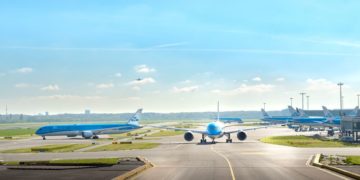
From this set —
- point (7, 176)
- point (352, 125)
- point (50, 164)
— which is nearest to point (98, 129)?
point (352, 125)

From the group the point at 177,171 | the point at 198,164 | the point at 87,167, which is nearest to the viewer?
the point at 177,171

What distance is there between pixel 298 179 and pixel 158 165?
15515 mm

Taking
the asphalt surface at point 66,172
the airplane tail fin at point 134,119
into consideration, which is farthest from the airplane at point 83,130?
the asphalt surface at point 66,172

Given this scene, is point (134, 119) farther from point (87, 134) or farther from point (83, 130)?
point (87, 134)

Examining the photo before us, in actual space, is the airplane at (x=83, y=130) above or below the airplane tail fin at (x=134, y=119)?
below

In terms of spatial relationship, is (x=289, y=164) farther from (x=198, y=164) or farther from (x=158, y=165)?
(x=158, y=165)

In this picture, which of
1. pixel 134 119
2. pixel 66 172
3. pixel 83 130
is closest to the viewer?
pixel 66 172

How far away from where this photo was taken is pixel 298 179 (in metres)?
30.9

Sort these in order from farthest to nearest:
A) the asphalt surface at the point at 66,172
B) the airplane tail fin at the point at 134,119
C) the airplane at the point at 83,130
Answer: the airplane tail fin at the point at 134,119 < the airplane at the point at 83,130 < the asphalt surface at the point at 66,172

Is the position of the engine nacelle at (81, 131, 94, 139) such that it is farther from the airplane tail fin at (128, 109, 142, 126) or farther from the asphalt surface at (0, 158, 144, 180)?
the asphalt surface at (0, 158, 144, 180)

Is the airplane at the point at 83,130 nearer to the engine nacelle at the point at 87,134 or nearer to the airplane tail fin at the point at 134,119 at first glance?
the engine nacelle at the point at 87,134

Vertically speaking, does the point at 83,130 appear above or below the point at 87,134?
above

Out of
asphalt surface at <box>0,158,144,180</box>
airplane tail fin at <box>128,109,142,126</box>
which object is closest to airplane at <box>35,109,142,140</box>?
airplane tail fin at <box>128,109,142,126</box>

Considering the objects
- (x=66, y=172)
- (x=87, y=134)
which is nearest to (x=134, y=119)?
(x=87, y=134)
